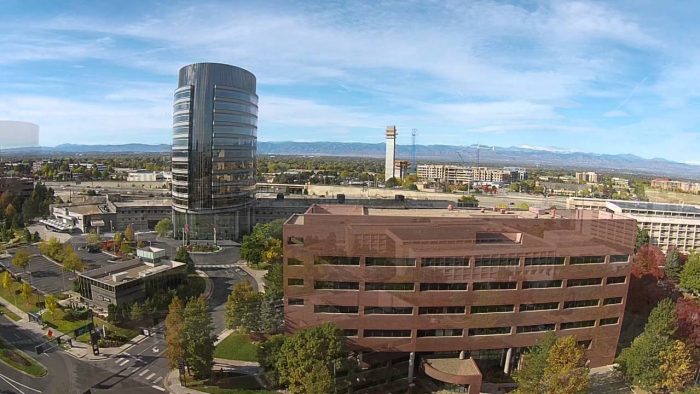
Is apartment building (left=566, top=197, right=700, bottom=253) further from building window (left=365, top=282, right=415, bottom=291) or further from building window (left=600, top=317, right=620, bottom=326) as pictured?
building window (left=365, top=282, right=415, bottom=291)

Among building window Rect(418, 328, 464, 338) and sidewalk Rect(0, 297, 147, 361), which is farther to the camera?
sidewalk Rect(0, 297, 147, 361)

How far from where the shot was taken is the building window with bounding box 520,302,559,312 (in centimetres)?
2020

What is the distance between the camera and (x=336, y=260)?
63.3ft

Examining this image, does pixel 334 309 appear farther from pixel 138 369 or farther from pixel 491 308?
pixel 138 369

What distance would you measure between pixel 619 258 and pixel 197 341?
21147 mm

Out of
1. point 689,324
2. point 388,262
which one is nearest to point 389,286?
point 388,262

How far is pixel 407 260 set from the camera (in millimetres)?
19109

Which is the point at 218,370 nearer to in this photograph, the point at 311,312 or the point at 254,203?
the point at 311,312

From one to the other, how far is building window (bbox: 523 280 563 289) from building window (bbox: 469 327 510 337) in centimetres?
237

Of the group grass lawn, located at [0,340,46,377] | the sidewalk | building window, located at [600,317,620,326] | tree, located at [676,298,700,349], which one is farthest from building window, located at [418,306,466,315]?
grass lawn, located at [0,340,46,377]

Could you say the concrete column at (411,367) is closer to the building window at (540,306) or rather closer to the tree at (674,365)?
the building window at (540,306)

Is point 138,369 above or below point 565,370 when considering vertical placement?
below

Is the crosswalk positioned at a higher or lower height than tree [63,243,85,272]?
lower

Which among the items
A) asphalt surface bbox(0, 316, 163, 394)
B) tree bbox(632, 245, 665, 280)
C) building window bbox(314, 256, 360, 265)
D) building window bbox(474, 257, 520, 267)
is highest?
building window bbox(474, 257, 520, 267)
